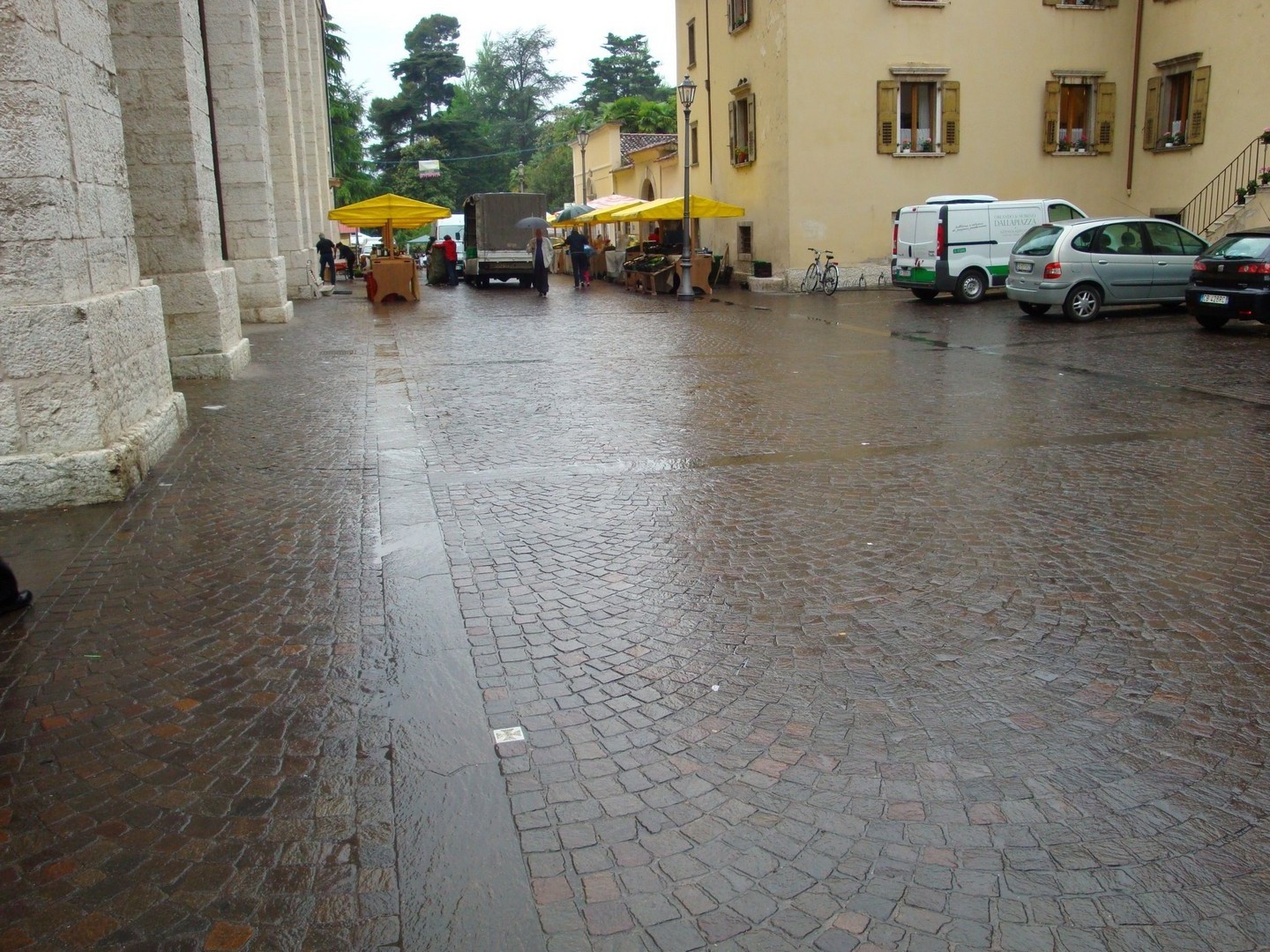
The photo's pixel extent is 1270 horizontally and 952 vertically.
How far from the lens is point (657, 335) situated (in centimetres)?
1633

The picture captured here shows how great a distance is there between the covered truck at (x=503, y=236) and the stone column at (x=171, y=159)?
20252 mm

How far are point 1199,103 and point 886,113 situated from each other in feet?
22.1

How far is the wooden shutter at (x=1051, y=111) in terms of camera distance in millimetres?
25938

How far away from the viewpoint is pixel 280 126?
79.0ft

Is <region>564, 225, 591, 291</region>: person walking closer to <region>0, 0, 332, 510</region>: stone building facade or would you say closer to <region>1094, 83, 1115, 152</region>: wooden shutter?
<region>1094, 83, 1115, 152</region>: wooden shutter

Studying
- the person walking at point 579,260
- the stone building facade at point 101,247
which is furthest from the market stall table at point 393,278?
the stone building facade at point 101,247

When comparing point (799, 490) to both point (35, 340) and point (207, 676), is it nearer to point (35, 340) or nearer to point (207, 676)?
point (207, 676)

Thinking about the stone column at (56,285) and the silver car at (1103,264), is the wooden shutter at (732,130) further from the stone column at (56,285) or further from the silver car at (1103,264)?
the stone column at (56,285)

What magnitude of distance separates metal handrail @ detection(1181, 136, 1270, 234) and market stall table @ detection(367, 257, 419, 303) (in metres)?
18.1

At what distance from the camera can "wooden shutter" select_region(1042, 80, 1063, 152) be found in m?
25.9

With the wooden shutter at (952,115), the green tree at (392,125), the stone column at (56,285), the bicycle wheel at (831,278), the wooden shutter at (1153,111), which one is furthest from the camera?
the green tree at (392,125)

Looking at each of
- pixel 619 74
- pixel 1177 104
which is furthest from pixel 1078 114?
pixel 619 74

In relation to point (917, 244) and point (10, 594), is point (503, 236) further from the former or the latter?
point (10, 594)

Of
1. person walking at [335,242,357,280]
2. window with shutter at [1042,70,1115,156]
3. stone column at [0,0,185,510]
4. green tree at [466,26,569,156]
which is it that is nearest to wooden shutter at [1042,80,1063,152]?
window with shutter at [1042,70,1115,156]
